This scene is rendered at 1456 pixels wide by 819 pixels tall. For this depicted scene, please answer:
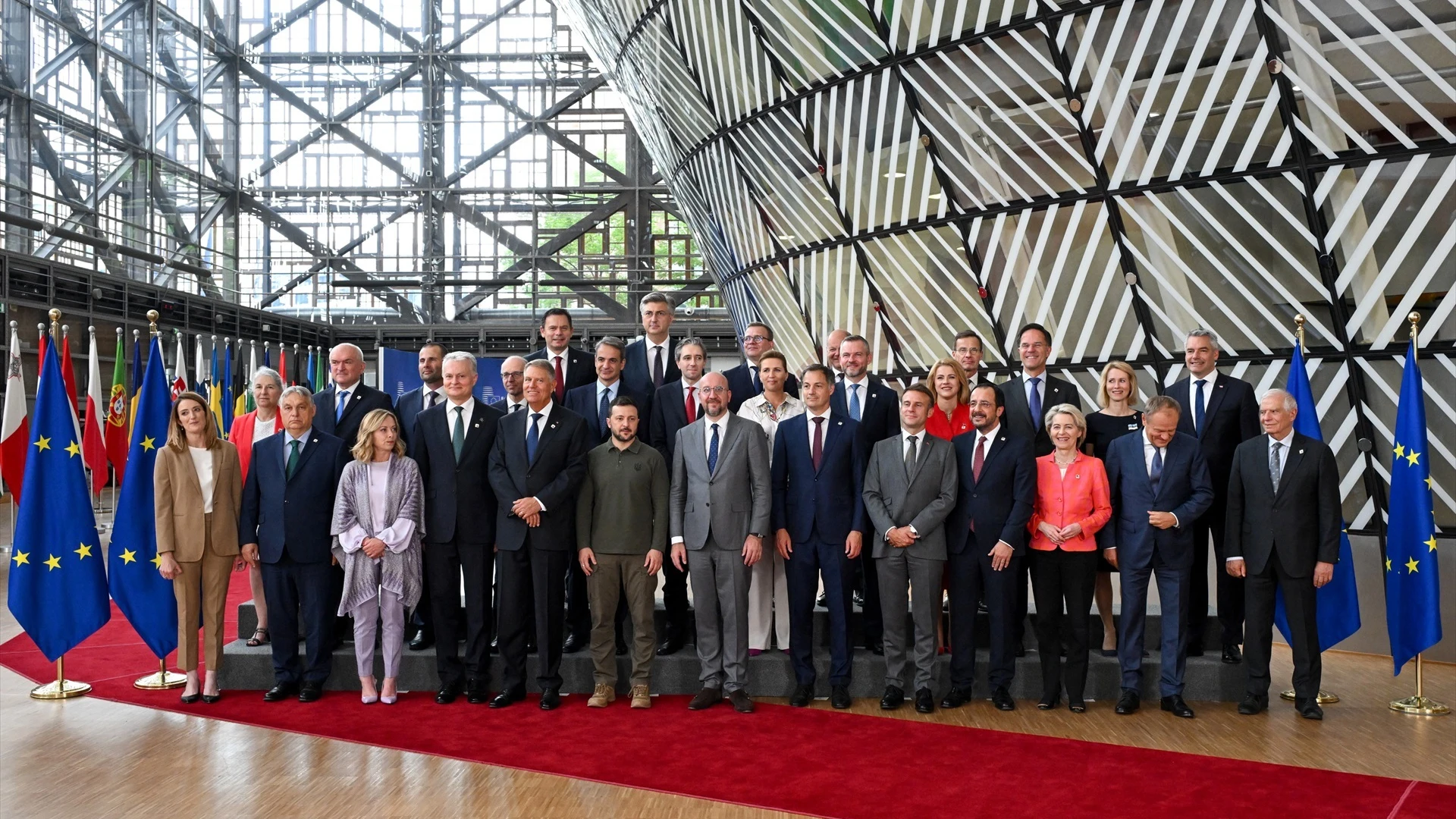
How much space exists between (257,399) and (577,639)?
8.53ft

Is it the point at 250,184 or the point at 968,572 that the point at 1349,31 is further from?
the point at 250,184

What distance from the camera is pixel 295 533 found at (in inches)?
251

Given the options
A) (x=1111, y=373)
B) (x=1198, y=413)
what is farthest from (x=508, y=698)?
(x=1198, y=413)

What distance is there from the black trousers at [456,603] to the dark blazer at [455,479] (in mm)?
71

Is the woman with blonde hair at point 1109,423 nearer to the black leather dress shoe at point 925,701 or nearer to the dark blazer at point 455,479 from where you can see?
the black leather dress shoe at point 925,701

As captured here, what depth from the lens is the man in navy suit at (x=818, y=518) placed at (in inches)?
252

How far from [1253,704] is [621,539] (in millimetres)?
3781

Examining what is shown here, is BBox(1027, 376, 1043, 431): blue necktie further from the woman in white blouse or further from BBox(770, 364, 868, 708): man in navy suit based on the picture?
the woman in white blouse

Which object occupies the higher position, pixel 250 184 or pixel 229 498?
pixel 250 184

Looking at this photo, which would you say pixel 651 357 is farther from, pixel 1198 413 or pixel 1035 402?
pixel 1198 413

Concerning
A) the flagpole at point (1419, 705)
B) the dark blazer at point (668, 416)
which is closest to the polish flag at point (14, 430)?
the dark blazer at point (668, 416)

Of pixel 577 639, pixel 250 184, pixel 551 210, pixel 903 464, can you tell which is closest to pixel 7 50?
pixel 250 184

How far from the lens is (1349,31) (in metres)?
7.84

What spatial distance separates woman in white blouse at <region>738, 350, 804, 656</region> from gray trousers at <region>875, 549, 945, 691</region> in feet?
2.03
